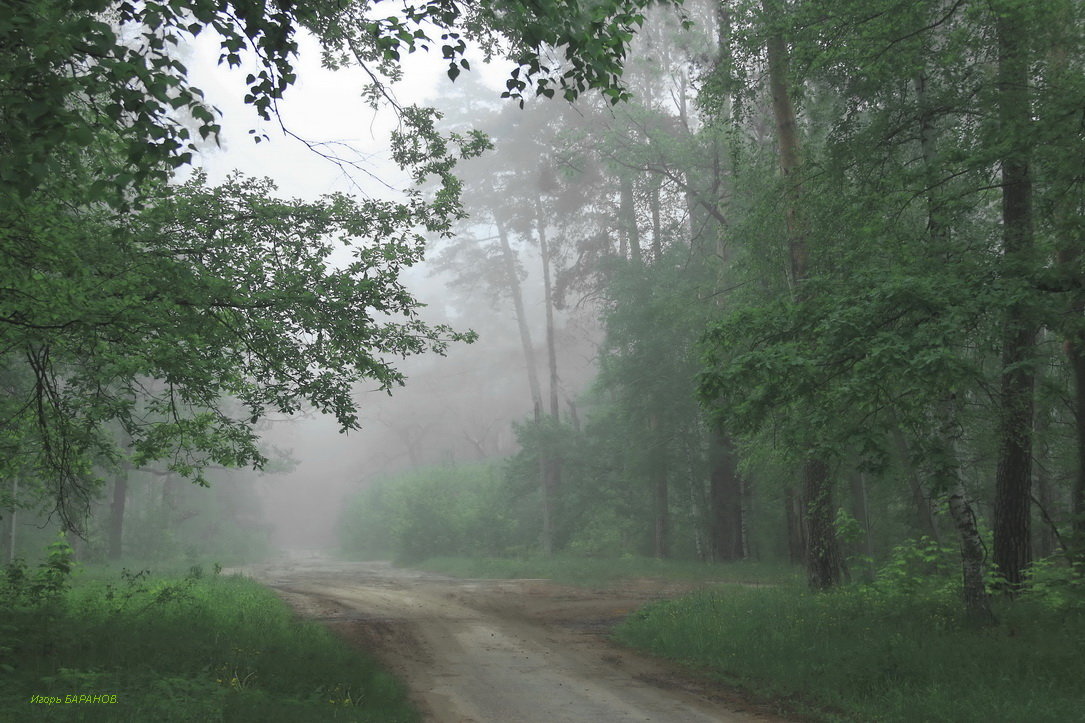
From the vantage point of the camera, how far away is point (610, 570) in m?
22.6

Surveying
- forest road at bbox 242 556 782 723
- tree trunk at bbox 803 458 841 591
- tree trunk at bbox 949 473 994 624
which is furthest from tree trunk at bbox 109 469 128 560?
tree trunk at bbox 949 473 994 624

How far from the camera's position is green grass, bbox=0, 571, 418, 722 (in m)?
6.40

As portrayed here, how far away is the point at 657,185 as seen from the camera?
82.0ft

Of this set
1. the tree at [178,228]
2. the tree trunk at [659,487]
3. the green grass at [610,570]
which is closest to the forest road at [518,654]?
the green grass at [610,570]

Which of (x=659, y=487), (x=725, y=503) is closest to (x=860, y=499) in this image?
(x=725, y=503)

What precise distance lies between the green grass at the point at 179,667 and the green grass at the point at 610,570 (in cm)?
1128

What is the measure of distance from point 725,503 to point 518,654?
46.7ft

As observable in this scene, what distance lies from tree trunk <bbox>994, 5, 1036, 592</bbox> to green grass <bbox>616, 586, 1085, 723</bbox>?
1244mm

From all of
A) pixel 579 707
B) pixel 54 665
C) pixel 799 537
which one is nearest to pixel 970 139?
pixel 579 707

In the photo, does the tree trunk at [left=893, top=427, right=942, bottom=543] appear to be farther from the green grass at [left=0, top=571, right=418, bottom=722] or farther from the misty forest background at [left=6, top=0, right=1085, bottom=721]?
the green grass at [left=0, top=571, right=418, bottom=722]

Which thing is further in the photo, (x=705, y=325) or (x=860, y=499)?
(x=860, y=499)

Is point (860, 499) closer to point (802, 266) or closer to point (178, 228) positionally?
point (802, 266)

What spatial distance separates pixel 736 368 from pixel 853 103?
223 inches

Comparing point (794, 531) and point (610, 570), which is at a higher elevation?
point (794, 531)
